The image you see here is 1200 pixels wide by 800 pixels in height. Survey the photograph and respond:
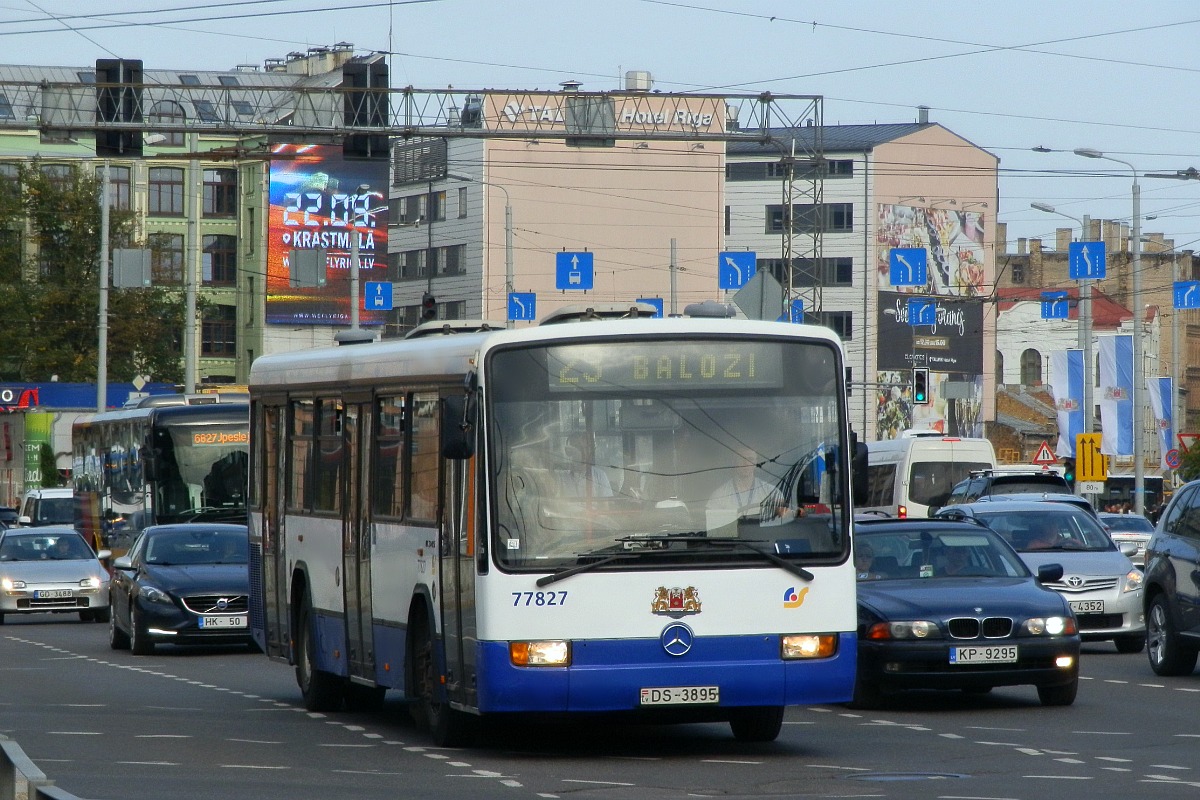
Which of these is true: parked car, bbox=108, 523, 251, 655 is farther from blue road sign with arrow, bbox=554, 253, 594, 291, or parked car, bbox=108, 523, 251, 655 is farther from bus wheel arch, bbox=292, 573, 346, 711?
blue road sign with arrow, bbox=554, 253, 594, 291

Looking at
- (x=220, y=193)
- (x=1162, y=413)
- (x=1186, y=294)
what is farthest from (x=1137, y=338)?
(x=220, y=193)

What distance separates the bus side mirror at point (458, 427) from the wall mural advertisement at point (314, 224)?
3294 inches

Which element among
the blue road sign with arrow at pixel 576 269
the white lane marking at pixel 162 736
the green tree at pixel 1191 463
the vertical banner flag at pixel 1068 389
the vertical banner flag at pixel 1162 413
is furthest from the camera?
the green tree at pixel 1191 463

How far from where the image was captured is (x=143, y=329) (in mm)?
85438

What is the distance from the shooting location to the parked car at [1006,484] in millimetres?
36375

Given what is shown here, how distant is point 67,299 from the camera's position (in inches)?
3393

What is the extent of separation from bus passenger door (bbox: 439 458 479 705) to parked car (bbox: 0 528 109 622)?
770 inches

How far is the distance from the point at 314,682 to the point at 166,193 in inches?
3501

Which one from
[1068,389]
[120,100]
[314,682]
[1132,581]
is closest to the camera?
[314,682]

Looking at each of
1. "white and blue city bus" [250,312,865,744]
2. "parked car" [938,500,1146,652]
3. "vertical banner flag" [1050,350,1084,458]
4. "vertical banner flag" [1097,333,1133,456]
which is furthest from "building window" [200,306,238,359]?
"white and blue city bus" [250,312,865,744]

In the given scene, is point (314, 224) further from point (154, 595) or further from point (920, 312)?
point (154, 595)

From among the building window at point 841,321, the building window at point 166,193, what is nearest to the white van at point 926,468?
the building window at point 166,193

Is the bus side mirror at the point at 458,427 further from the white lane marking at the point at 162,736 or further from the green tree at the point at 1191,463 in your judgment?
the green tree at the point at 1191,463

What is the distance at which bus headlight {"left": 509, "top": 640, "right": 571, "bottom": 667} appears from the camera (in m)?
12.6
